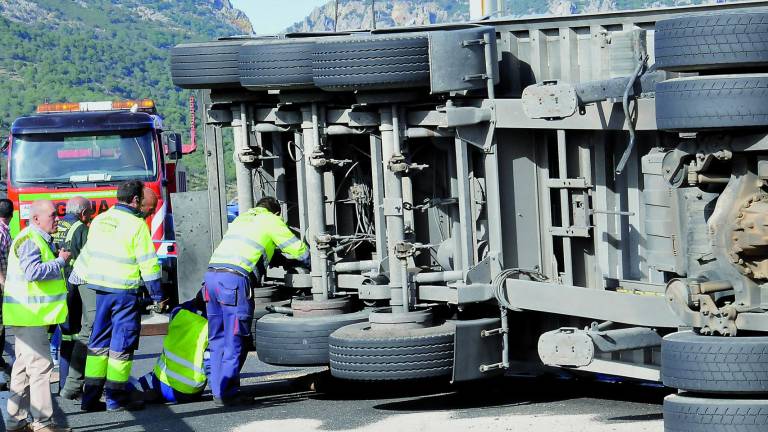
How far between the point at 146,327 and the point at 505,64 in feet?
21.0

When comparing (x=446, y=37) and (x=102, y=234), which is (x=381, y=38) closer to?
(x=446, y=37)

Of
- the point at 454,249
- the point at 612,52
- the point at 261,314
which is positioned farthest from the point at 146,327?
the point at 612,52

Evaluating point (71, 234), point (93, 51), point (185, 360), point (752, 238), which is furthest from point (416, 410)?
point (93, 51)

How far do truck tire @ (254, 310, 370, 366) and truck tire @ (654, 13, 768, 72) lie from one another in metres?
3.34

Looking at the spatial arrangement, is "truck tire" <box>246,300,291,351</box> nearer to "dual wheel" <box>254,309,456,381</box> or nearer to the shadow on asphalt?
the shadow on asphalt

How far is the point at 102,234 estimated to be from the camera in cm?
936

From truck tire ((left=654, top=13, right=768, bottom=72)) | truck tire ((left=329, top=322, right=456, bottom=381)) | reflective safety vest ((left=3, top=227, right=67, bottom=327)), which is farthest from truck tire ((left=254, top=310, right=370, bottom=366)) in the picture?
truck tire ((left=654, top=13, right=768, bottom=72))

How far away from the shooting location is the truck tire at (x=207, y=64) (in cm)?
979

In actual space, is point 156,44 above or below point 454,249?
above

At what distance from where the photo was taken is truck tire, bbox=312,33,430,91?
8.49 metres

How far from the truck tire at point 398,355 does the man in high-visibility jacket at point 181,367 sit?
54.4 inches

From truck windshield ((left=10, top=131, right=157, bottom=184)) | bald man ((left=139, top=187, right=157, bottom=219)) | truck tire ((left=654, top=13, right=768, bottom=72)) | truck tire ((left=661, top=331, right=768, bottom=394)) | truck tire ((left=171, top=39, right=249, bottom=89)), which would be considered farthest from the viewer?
truck windshield ((left=10, top=131, right=157, bottom=184))

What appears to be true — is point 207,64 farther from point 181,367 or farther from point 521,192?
point 521,192

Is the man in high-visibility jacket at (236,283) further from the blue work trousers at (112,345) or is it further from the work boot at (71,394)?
the work boot at (71,394)
